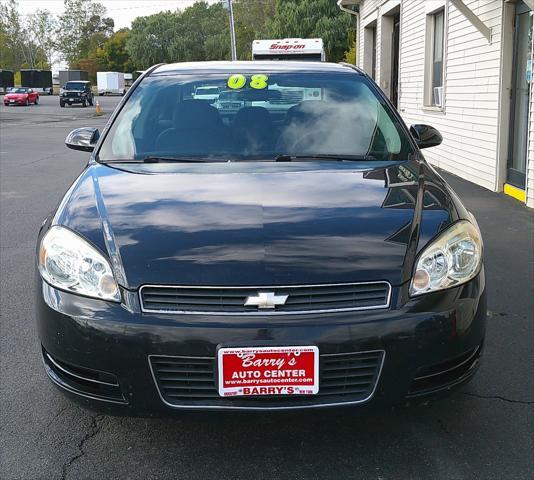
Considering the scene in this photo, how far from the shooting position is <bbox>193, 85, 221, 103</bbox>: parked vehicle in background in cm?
420

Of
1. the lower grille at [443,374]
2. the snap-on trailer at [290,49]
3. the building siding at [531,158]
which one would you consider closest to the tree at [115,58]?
the snap-on trailer at [290,49]

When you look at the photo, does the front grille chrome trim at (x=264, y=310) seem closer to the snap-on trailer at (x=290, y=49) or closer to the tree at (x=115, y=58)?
the snap-on trailer at (x=290, y=49)

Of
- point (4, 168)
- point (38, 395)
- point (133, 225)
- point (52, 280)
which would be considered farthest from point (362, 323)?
point (4, 168)

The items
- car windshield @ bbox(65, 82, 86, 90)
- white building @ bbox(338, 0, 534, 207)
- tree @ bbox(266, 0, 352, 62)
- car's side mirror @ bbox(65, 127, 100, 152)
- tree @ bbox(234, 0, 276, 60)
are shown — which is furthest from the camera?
tree @ bbox(234, 0, 276, 60)

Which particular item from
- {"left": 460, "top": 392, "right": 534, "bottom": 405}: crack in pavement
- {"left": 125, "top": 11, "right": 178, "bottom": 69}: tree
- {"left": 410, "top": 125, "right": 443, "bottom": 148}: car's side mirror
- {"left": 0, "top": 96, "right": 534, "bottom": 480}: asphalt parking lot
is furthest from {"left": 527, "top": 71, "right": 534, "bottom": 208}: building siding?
{"left": 125, "top": 11, "right": 178, "bottom": 69}: tree

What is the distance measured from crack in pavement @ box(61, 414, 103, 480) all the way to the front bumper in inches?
11.9

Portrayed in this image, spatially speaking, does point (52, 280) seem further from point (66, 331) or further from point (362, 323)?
point (362, 323)

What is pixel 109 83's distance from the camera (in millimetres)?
77312

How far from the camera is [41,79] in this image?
242 ft

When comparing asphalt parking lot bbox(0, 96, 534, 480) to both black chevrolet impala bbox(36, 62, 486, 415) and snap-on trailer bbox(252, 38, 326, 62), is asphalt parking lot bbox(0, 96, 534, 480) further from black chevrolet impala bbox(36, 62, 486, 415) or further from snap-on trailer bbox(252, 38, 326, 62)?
snap-on trailer bbox(252, 38, 326, 62)

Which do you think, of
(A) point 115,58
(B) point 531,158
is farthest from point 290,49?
(A) point 115,58

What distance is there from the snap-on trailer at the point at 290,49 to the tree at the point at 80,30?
94.0 m

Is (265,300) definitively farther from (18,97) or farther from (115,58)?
(115,58)

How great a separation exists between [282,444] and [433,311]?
87 centimetres
